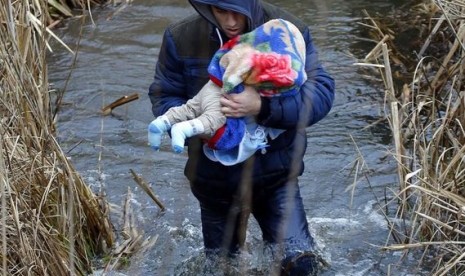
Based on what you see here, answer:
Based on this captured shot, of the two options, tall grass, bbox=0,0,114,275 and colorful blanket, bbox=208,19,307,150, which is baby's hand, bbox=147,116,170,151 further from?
tall grass, bbox=0,0,114,275

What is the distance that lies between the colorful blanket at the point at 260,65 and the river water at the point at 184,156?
2.09 feet

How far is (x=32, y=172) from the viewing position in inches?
166

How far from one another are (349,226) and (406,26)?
310 centimetres

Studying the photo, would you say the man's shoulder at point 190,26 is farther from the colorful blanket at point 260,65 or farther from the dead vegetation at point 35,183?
the dead vegetation at point 35,183

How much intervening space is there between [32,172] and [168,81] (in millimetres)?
669

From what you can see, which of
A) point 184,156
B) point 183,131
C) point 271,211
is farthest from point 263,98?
point 184,156

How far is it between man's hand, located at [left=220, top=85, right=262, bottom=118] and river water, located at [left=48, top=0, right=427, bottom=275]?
2.22ft

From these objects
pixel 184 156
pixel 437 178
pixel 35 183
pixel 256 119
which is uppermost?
pixel 256 119

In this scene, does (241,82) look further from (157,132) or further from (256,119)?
(157,132)

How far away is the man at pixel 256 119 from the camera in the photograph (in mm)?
4031

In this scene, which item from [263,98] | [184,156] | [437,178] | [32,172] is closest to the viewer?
[263,98]

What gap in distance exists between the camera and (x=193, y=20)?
426 centimetres

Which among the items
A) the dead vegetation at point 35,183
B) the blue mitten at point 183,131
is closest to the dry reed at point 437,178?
the blue mitten at point 183,131

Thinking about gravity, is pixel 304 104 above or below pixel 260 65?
below
